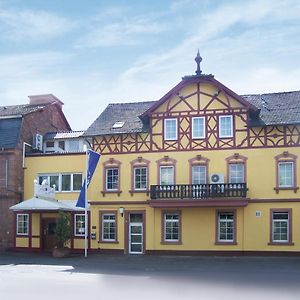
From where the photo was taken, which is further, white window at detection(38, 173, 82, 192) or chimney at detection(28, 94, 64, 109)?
chimney at detection(28, 94, 64, 109)

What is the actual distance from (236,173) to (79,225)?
9.70 m

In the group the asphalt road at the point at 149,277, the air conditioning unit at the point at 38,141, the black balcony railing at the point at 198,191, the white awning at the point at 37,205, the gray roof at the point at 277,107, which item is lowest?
the asphalt road at the point at 149,277

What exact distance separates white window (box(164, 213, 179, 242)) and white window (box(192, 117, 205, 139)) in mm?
4464

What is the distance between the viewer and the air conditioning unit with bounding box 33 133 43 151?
1372 inches

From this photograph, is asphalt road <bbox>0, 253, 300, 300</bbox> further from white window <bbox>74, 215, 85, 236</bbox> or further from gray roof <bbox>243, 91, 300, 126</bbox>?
gray roof <bbox>243, 91, 300, 126</bbox>

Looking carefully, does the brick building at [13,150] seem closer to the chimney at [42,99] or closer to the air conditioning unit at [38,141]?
the air conditioning unit at [38,141]

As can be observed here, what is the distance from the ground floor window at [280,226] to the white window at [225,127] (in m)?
4.82

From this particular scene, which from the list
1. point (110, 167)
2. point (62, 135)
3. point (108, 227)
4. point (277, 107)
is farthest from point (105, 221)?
point (277, 107)

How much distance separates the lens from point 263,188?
28.7m

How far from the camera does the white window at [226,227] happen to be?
2897 cm

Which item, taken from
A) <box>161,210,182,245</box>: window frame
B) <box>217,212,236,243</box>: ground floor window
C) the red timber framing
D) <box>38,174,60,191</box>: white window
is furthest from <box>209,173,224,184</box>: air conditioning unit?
<box>38,174,60,191</box>: white window

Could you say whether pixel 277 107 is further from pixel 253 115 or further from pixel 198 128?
pixel 198 128

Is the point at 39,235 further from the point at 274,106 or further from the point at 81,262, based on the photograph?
the point at 274,106

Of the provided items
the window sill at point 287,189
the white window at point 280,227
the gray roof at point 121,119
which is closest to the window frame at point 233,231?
the white window at point 280,227
